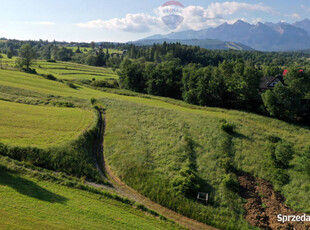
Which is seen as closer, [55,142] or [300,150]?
[55,142]

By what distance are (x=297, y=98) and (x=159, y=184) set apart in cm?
4359

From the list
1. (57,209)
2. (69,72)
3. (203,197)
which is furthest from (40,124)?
(69,72)

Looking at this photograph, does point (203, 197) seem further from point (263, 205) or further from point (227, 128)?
point (227, 128)

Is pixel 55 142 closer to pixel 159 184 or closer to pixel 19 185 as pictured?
pixel 19 185

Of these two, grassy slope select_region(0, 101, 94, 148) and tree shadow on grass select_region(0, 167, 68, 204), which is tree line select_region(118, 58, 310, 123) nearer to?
grassy slope select_region(0, 101, 94, 148)

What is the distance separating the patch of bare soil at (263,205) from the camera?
21.6m

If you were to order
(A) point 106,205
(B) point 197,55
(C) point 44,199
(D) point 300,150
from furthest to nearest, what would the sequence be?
(B) point 197,55
(D) point 300,150
(A) point 106,205
(C) point 44,199

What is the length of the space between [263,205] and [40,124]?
37280mm

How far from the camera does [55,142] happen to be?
100 feet

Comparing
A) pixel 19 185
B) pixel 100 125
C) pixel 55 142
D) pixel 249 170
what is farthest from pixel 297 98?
pixel 19 185

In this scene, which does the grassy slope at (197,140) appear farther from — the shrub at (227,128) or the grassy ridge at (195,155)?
the shrub at (227,128)

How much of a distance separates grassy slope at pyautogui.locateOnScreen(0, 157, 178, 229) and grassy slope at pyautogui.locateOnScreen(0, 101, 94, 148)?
7.93 meters

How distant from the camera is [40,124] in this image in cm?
3697

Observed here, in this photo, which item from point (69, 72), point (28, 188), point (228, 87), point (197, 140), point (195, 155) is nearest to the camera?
point (28, 188)
